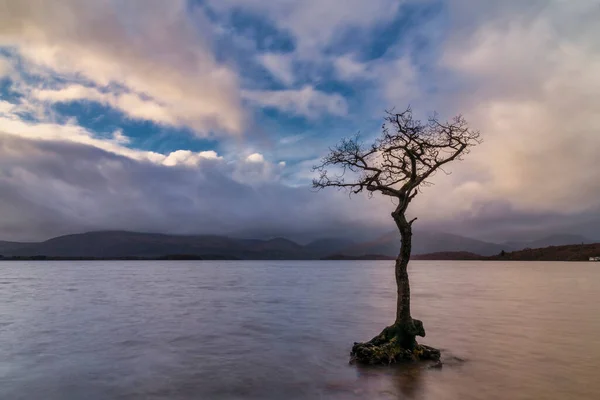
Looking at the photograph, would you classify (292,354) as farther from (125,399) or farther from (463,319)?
(463,319)

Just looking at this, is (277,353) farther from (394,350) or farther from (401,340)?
(401,340)

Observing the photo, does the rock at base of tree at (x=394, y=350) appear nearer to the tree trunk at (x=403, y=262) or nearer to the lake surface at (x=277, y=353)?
the tree trunk at (x=403, y=262)

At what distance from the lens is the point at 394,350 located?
1978cm

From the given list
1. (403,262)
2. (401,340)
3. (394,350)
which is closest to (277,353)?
(394,350)

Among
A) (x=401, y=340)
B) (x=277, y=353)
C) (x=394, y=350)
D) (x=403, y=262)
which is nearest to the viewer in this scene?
(x=394, y=350)

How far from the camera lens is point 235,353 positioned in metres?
23.9

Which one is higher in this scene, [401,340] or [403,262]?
[403,262]

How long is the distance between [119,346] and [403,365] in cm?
1722

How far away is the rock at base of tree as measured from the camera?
19.6m

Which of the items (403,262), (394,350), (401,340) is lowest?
(394,350)

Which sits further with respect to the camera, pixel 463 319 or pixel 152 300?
pixel 152 300

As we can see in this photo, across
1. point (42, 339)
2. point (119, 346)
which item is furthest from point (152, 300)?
point (119, 346)

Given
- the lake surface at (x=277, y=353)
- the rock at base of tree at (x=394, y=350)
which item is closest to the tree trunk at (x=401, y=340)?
the rock at base of tree at (x=394, y=350)

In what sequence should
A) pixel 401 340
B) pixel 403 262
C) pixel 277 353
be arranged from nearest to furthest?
pixel 401 340, pixel 403 262, pixel 277 353
